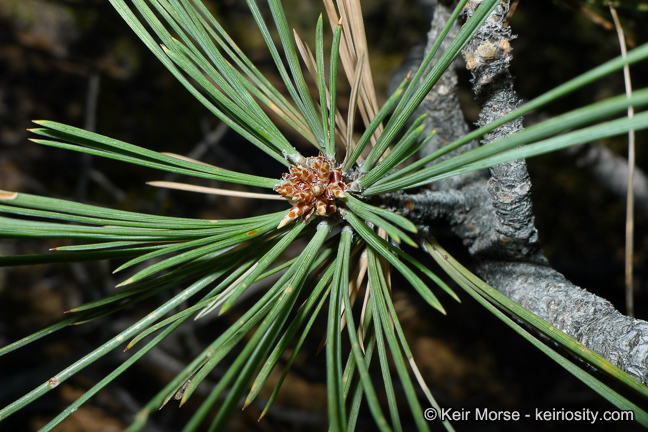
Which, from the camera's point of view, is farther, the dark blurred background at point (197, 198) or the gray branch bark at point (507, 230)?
the dark blurred background at point (197, 198)

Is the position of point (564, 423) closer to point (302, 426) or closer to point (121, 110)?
point (302, 426)

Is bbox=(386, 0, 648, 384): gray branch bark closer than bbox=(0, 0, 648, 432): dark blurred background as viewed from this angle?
Yes

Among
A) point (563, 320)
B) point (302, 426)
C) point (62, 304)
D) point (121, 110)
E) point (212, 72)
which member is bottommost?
point (302, 426)

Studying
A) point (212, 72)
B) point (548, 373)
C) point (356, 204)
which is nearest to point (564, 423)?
point (548, 373)

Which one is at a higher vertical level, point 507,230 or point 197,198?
point 197,198
